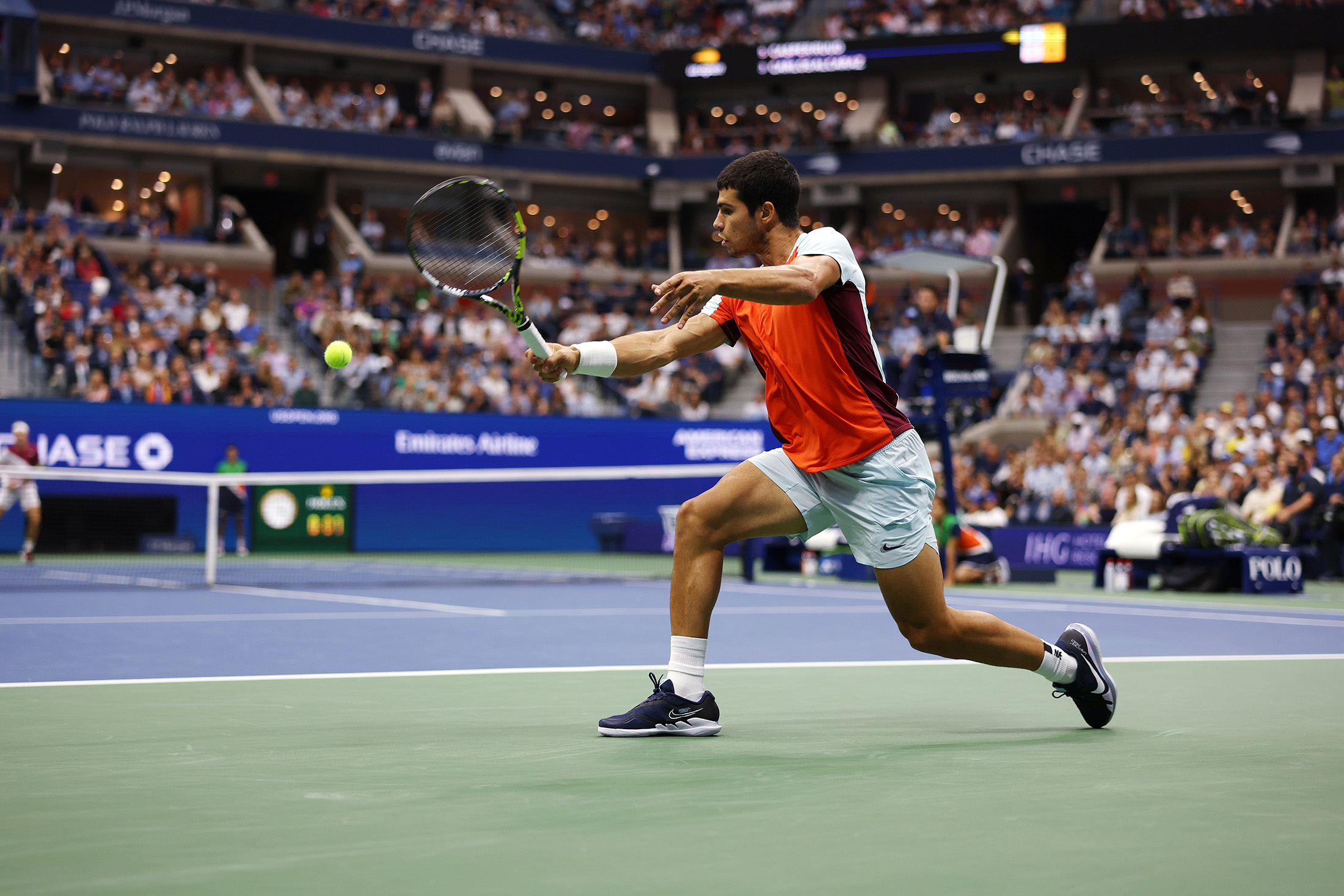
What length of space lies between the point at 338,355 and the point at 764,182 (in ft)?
12.6

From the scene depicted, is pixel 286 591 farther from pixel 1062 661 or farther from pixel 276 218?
pixel 276 218

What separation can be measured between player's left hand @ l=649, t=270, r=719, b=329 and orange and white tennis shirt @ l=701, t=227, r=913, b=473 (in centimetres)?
83

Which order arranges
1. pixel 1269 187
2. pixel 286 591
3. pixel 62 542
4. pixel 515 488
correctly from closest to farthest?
pixel 286 591 → pixel 62 542 → pixel 515 488 → pixel 1269 187

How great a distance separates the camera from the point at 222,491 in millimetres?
23453

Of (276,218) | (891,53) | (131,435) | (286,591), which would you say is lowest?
(286,591)

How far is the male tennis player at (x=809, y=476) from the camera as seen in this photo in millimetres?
5195

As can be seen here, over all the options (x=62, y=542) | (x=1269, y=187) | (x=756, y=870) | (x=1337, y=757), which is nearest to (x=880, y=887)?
(x=756, y=870)

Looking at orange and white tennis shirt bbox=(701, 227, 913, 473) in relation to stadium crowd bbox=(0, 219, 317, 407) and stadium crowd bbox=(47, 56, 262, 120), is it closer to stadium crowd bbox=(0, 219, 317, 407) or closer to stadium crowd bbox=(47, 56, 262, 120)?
stadium crowd bbox=(0, 219, 317, 407)

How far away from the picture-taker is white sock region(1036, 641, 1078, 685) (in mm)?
5469

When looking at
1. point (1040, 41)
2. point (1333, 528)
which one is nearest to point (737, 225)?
point (1333, 528)

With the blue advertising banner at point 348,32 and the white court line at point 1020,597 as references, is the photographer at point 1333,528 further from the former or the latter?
the blue advertising banner at point 348,32

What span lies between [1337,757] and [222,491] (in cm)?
2103

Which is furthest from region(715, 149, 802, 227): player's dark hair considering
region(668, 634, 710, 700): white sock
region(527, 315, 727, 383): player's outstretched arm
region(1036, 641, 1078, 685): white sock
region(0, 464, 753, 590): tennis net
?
region(0, 464, 753, 590): tennis net

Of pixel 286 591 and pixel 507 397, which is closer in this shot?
pixel 286 591
